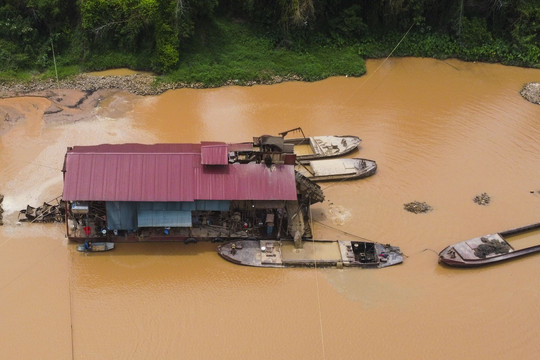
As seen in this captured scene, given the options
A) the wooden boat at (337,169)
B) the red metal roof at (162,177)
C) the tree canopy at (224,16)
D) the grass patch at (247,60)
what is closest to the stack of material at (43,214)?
the red metal roof at (162,177)

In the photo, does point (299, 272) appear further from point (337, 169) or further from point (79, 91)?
point (79, 91)

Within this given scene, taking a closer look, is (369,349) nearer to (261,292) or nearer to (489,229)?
(261,292)

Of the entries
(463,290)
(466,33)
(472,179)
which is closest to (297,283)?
(463,290)

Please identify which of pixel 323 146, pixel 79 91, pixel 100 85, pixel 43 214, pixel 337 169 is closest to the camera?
pixel 43 214

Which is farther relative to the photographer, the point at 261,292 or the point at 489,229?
the point at 489,229

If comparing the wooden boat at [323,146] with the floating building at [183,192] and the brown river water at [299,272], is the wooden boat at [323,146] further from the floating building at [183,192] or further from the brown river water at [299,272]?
the floating building at [183,192]

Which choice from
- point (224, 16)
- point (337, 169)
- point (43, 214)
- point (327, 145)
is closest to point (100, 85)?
point (224, 16)
